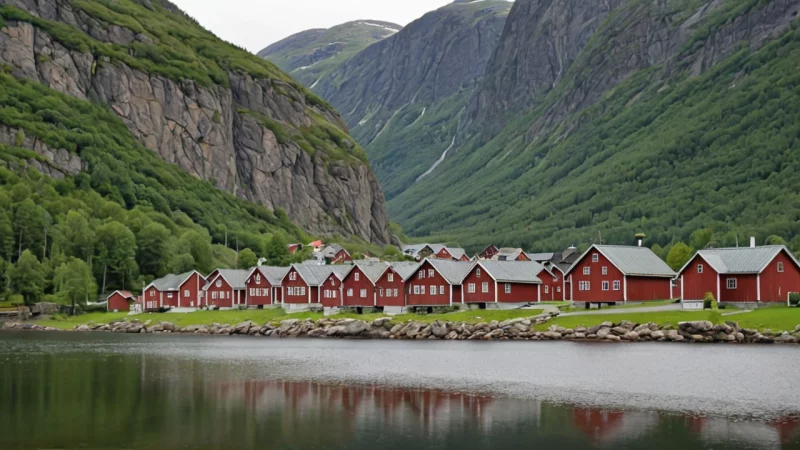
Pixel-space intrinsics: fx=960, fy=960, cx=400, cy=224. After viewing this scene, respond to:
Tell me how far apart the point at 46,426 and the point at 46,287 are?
10064 centimetres

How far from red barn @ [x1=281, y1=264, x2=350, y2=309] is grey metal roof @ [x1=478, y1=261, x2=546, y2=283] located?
20678 millimetres

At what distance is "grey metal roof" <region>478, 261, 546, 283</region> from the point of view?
4043 inches

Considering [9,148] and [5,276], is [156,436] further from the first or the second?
[9,148]

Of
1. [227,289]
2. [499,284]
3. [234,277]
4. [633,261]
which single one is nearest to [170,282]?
[227,289]

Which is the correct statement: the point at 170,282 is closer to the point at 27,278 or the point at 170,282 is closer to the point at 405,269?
the point at 27,278

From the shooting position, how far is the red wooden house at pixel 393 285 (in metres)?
110

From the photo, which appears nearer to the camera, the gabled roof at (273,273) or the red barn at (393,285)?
the red barn at (393,285)

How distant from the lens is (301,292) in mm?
121875

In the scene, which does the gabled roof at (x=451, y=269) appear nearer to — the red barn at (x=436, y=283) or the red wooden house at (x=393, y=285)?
the red barn at (x=436, y=283)

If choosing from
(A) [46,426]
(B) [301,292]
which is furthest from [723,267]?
(A) [46,426]

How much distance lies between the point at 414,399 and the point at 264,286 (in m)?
82.7

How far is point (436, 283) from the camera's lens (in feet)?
349

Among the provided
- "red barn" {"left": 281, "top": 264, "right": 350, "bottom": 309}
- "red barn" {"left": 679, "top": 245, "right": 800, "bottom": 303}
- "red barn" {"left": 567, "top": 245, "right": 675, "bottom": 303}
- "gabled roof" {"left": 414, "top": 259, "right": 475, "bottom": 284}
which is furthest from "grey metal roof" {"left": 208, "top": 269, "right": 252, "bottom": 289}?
"red barn" {"left": 679, "top": 245, "right": 800, "bottom": 303}

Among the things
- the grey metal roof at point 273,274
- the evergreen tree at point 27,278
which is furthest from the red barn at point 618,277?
the evergreen tree at point 27,278
